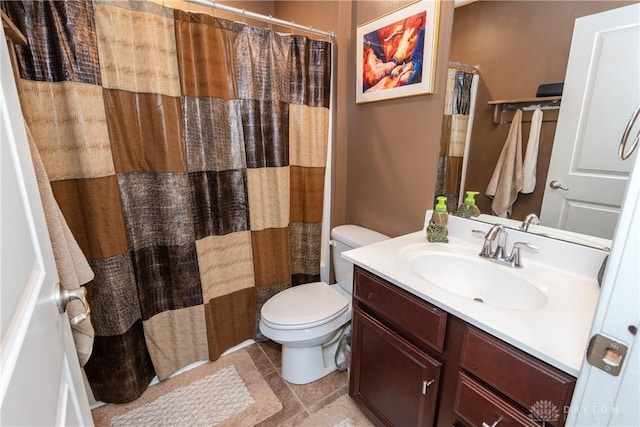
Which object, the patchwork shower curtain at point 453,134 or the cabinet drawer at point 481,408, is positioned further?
the patchwork shower curtain at point 453,134

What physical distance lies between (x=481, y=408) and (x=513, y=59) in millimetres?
1225

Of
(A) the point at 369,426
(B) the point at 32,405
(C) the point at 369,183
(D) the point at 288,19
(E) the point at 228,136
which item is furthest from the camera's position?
(D) the point at 288,19

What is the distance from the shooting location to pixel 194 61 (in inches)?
55.1

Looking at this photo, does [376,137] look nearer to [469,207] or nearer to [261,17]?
[469,207]

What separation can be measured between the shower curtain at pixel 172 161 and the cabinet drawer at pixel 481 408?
121cm

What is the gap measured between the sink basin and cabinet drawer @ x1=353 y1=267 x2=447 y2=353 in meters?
0.15

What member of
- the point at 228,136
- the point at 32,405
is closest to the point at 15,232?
the point at 32,405

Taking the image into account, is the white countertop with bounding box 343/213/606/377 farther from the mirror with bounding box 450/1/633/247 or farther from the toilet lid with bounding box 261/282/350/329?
the toilet lid with bounding box 261/282/350/329

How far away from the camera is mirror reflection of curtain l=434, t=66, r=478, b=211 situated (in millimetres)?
1318

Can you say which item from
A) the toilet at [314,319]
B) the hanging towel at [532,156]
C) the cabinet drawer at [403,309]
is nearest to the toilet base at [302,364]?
the toilet at [314,319]

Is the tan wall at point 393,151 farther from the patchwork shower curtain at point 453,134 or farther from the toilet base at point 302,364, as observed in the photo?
the toilet base at point 302,364

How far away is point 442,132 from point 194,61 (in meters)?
1.21

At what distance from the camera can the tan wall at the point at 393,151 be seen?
1.41 metres

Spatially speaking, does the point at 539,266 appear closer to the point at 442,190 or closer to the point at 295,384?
the point at 442,190
